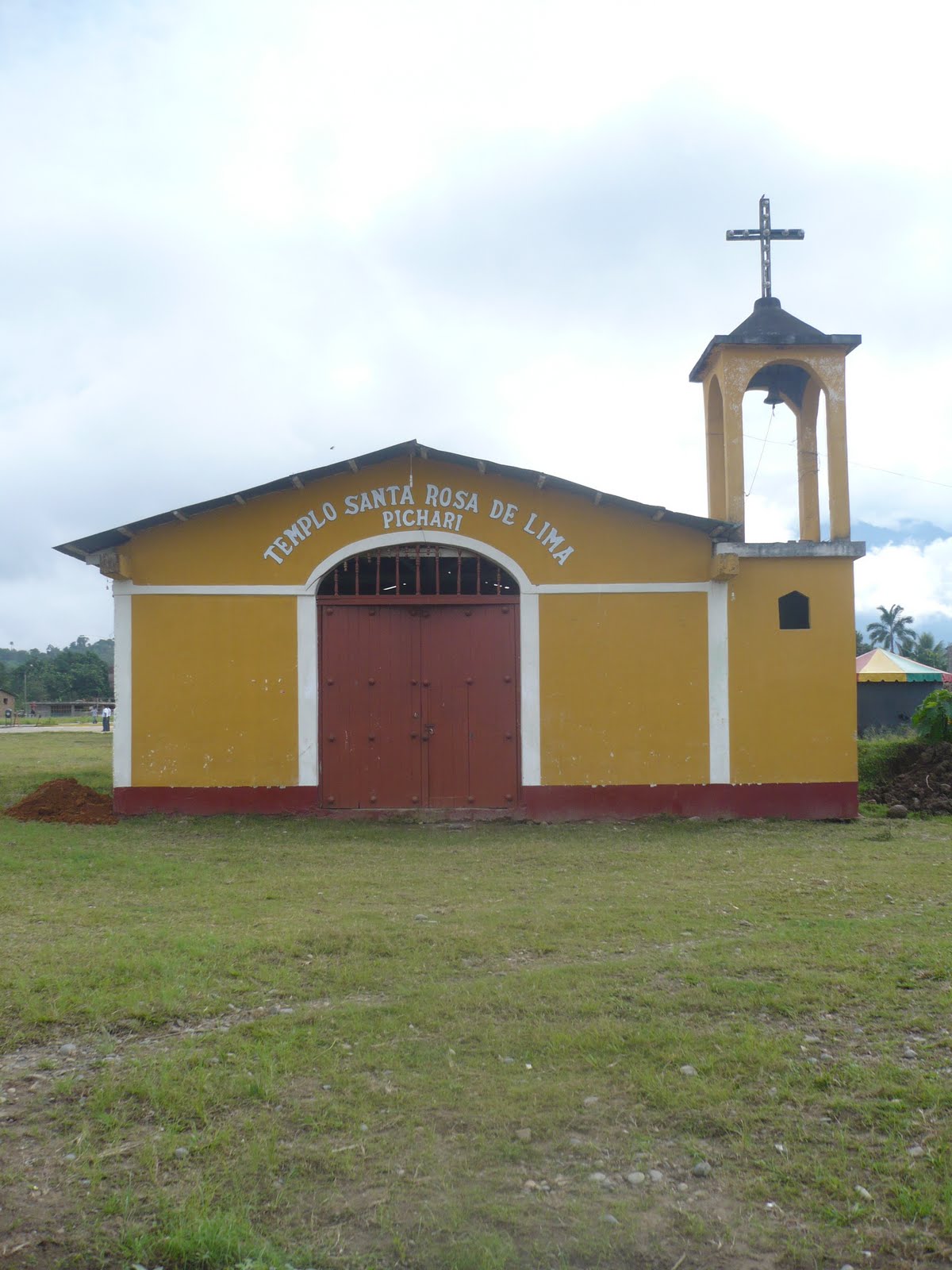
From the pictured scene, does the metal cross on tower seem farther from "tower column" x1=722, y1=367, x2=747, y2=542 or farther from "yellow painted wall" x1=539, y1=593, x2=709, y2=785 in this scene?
"yellow painted wall" x1=539, y1=593, x2=709, y2=785

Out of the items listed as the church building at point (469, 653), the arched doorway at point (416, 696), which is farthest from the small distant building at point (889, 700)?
the arched doorway at point (416, 696)

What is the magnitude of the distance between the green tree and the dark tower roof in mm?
51751

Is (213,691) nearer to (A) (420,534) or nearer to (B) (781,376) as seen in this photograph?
(A) (420,534)

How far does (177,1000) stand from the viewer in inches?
205

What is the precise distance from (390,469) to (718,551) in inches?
168

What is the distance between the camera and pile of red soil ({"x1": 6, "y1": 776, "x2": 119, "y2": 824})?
12523 millimetres

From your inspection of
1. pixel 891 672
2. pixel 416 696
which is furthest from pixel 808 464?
pixel 891 672

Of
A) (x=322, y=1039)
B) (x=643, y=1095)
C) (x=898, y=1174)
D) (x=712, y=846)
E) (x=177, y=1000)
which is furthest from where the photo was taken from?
(x=712, y=846)

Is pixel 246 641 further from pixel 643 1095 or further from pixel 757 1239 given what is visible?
pixel 757 1239

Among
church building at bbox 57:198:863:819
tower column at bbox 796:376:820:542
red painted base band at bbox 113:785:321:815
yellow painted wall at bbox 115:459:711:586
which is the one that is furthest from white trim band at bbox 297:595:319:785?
tower column at bbox 796:376:820:542

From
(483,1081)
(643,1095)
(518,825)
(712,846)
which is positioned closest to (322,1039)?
(483,1081)

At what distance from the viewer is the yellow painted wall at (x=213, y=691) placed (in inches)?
512

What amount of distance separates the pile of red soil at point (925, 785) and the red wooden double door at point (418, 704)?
5853mm

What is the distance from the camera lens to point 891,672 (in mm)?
26500
